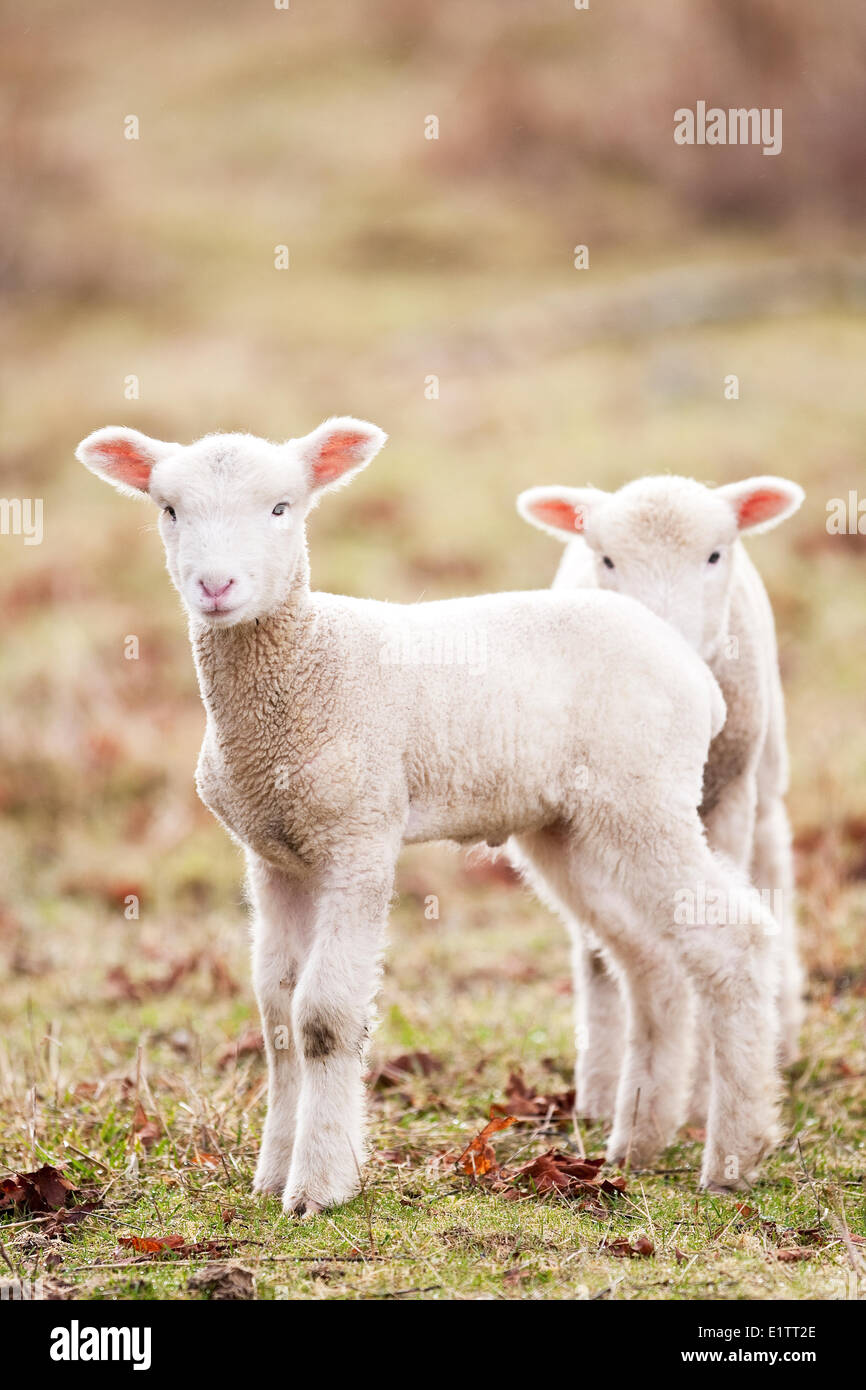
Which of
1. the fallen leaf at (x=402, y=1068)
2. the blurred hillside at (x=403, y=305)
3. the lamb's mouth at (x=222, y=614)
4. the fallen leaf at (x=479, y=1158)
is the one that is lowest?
the fallen leaf at (x=402, y=1068)

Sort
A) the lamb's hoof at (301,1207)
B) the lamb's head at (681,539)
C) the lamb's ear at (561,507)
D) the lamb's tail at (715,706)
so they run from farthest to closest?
1. the lamb's ear at (561,507)
2. the lamb's head at (681,539)
3. the lamb's tail at (715,706)
4. the lamb's hoof at (301,1207)

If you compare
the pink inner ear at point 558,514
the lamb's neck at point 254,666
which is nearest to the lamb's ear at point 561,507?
the pink inner ear at point 558,514

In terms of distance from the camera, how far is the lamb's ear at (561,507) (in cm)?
510

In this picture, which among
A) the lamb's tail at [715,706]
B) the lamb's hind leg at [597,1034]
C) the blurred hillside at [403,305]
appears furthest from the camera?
the blurred hillside at [403,305]

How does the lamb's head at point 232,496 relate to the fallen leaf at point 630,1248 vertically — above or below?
above

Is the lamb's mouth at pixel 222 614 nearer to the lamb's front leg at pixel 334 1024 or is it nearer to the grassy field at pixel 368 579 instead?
the lamb's front leg at pixel 334 1024

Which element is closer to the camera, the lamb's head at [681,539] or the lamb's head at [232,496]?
the lamb's head at [232,496]

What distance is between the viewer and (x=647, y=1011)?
452 centimetres

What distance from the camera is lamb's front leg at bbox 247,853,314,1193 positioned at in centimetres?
409

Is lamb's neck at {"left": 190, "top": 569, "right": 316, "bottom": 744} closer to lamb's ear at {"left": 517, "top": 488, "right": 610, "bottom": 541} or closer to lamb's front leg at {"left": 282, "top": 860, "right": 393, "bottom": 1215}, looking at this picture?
lamb's front leg at {"left": 282, "top": 860, "right": 393, "bottom": 1215}

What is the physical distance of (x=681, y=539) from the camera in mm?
4789

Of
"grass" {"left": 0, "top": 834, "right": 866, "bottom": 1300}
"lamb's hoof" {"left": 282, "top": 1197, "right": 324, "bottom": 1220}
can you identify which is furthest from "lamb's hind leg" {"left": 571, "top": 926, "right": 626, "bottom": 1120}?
"lamb's hoof" {"left": 282, "top": 1197, "right": 324, "bottom": 1220}
